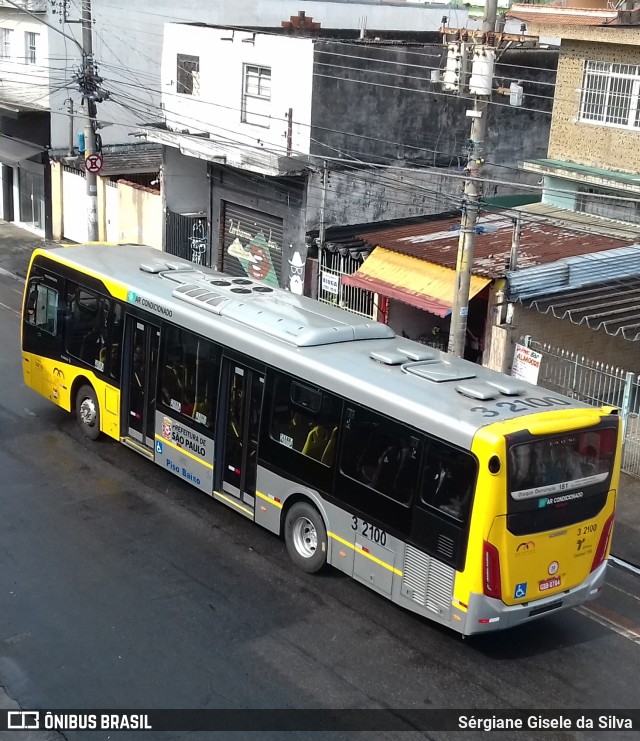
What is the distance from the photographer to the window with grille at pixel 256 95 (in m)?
23.2

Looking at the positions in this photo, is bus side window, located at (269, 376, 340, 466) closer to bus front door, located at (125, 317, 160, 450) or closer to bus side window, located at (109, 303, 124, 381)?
bus front door, located at (125, 317, 160, 450)

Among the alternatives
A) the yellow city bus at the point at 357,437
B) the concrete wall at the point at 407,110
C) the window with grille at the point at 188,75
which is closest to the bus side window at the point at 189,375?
the yellow city bus at the point at 357,437

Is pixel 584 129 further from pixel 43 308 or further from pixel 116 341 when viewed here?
pixel 43 308

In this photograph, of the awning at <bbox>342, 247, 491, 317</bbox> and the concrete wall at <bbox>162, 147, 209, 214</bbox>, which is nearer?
the awning at <bbox>342, 247, 491, 317</bbox>

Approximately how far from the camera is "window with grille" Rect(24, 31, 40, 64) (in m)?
31.9

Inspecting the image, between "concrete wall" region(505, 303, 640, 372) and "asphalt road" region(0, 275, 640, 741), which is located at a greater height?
"concrete wall" region(505, 303, 640, 372)

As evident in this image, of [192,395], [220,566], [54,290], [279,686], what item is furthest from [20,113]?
[279,686]

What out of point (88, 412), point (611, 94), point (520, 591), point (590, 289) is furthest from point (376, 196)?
point (520, 591)

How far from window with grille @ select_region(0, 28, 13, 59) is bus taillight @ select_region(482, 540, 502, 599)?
29047 millimetres

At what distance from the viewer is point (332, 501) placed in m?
11.4

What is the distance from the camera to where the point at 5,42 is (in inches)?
1319

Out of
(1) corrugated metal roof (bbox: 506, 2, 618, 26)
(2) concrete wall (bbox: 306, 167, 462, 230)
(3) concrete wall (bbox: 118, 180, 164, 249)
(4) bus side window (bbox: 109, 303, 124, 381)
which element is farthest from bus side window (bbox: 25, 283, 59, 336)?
(1) corrugated metal roof (bbox: 506, 2, 618, 26)

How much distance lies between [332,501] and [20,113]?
23.8m

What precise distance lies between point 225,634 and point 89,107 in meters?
16.3
